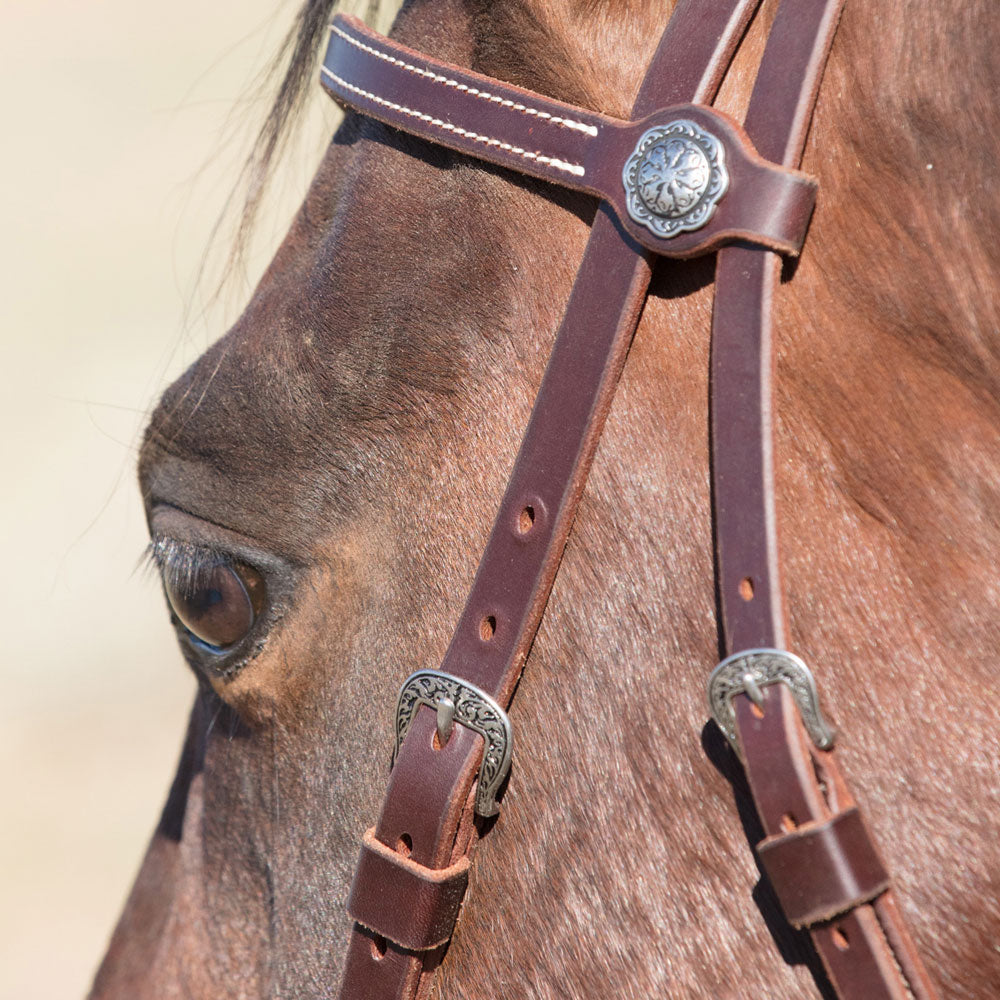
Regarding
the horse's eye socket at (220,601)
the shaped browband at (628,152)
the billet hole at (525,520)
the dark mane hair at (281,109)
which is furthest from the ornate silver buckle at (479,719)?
the dark mane hair at (281,109)

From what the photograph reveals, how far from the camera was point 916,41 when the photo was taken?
2.71ft

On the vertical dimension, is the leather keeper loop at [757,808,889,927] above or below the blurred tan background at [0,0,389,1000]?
above

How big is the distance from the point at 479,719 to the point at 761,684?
0.25 metres

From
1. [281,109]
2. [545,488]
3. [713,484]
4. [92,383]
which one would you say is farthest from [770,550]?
[92,383]

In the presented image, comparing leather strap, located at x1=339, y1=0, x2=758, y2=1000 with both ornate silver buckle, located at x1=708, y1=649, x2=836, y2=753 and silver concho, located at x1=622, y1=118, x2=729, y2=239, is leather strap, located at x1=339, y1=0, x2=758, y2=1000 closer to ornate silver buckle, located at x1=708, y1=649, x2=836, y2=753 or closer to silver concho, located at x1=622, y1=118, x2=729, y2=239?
silver concho, located at x1=622, y1=118, x2=729, y2=239

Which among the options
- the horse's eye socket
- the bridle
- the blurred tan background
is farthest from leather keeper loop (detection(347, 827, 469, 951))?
the blurred tan background

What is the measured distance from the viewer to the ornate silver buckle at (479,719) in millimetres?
948

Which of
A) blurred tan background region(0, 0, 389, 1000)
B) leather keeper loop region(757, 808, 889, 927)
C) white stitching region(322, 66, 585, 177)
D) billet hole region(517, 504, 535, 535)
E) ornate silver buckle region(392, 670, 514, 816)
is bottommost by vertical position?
blurred tan background region(0, 0, 389, 1000)

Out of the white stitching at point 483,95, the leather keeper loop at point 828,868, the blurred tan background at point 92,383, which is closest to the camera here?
the leather keeper loop at point 828,868

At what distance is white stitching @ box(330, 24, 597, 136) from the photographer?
0.92 metres

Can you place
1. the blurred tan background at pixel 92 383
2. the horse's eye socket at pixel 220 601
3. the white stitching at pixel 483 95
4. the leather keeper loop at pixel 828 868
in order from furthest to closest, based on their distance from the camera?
the blurred tan background at pixel 92 383 < the horse's eye socket at pixel 220 601 < the white stitching at pixel 483 95 < the leather keeper loop at pixel 828 868

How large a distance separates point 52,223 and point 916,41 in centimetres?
905

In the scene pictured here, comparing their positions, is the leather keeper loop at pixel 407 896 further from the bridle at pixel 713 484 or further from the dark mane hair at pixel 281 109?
the dark mane hair at pixel 281 109

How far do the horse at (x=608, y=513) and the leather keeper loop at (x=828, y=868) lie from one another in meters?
0.04
